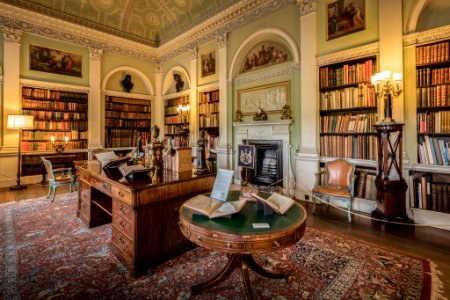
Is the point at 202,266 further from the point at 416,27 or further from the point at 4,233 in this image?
the point at 416,27

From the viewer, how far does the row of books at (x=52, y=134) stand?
6.10 m

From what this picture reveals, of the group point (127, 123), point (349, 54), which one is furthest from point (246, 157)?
point (127, 123)

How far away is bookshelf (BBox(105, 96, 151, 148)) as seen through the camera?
7504mm

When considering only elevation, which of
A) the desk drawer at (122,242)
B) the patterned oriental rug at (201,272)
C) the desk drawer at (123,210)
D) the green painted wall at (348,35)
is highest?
the green painted wall at (348,35)

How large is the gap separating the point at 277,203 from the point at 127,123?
7.53m

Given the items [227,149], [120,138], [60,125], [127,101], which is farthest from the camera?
[127,101]

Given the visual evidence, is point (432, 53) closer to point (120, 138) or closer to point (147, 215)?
point (147, 215)

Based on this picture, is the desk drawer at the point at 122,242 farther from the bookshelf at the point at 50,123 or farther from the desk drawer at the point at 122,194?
the bookshelf at the point at 50,123

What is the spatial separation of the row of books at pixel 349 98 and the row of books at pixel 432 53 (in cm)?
72

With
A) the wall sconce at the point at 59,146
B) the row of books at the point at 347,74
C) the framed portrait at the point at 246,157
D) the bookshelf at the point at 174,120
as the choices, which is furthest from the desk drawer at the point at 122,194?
the wall sconce at the point at 59,146

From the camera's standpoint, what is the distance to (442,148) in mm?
3152

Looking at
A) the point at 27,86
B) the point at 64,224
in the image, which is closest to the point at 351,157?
the point at 64,224

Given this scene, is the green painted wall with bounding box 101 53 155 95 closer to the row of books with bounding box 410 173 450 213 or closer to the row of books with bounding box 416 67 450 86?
the row of books with bounding box 416 67 450 86

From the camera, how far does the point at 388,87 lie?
326cm
